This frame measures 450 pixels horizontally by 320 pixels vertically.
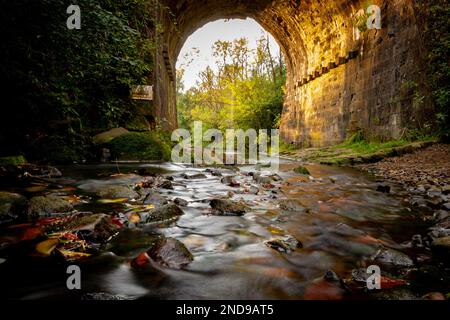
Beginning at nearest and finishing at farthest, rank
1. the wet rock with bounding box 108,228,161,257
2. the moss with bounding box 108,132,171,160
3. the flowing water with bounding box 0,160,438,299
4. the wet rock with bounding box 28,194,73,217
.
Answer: the flowing water with bounding box 0,160,438,299 < the wet rock with bounding box 108,228,161,257 < the wet rock with bounding box 28,194,73,217 < the moss with bounding box 108,132,171,160

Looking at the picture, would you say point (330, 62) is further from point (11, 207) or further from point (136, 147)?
point (11, 207)

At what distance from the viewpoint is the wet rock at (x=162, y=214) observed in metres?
2.35

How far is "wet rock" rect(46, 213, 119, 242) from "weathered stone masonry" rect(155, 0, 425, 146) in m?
5.67

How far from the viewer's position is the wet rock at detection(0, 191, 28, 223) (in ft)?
7.23

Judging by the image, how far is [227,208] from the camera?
2.76 metres

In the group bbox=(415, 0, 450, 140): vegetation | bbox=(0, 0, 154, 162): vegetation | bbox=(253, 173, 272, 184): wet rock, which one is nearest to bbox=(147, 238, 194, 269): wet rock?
bbox=(0, 0, 154, 162): vegetation

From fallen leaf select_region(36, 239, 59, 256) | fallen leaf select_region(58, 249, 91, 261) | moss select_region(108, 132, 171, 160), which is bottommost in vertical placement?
fallen leaf select_region(58, 249, 91, 261)

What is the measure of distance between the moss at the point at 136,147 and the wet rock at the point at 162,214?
5.00 meters

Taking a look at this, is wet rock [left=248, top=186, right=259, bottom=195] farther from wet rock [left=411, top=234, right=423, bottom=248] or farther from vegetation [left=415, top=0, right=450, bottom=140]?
vegetation [left=415, top=0, right=450, bottom=140]

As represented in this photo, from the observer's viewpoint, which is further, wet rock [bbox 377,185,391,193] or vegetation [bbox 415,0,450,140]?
vegetation [bbox 415,0,450,140]

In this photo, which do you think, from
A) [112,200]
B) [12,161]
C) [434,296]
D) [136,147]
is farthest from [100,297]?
[136,147]

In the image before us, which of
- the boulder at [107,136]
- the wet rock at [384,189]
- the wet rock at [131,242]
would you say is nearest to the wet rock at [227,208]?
the wet rock at [131,242]

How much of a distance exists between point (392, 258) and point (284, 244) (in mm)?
639

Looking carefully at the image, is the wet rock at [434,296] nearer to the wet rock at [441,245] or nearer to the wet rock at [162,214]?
the wet rock at [441,245]
